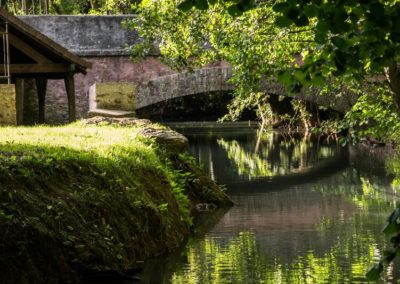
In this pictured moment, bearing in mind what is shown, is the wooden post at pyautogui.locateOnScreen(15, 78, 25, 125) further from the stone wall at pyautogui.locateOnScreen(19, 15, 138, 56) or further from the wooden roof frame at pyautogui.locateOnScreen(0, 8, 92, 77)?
the wooden roof frame at pyautogui.locateOnScreen(0, 8, 92, 77)

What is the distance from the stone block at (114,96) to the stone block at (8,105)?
66.4 inches

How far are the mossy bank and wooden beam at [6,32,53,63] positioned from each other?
721 cm

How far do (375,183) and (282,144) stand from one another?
11.5 metres

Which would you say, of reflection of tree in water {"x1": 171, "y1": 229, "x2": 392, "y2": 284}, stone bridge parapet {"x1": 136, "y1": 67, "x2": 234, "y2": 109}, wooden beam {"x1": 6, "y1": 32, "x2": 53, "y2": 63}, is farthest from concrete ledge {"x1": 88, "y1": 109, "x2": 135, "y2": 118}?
reflection of tree in water {"x1": 171, "y1": 229, "x2": 392, "y2": 284}

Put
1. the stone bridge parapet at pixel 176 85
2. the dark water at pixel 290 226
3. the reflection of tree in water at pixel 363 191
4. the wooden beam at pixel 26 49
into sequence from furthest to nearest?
the stone bridge parapet at pixel 176 85
the wooden beam at pixel 26 49
the reflection of tree in water at pixel 363 191
the dark water at pixel 290 226

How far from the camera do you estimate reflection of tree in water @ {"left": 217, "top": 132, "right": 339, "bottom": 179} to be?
20.6 meters

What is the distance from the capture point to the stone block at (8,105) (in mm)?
16844

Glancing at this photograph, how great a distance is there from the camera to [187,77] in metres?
23.9

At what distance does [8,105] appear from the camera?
17.0 m

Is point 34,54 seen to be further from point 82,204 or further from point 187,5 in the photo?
point 187,5

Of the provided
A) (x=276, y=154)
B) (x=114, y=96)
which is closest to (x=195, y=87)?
(x=276, y=154)

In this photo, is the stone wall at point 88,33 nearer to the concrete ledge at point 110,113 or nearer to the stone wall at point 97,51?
the stone wall at point 97,51

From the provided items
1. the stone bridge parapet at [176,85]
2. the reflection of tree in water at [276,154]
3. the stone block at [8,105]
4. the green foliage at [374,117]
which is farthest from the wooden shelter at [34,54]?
the green foliage at [374,117]

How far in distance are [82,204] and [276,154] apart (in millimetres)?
16595
